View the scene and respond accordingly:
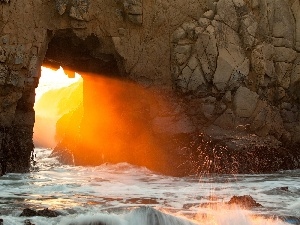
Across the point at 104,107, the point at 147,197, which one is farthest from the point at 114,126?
the point at 147,197

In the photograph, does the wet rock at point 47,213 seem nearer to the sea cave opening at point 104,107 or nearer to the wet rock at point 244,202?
the wet rock at point 244,202

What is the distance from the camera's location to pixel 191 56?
663 inches

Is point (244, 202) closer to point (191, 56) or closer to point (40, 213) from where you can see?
point (40, 213)

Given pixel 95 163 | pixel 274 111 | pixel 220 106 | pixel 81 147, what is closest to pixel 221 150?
pixel 220 106

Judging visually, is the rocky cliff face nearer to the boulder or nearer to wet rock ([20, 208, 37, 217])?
the boulder

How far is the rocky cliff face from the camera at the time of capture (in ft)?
53.2

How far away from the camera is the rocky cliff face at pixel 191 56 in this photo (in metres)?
16.2

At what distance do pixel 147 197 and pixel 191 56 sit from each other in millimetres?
7293

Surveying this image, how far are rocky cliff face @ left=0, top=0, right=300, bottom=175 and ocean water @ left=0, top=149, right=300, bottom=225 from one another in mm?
Answer: 2017

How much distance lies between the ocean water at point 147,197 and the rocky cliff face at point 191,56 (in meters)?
2.02

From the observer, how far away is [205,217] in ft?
27.8

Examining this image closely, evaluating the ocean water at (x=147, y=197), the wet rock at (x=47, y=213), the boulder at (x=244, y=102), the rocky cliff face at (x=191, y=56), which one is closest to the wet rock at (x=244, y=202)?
the ocean water at (x=147, y=197)

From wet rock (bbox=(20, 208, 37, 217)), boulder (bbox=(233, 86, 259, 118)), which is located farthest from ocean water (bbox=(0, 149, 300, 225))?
boulder (bbox=(233, 86, 259, 118))

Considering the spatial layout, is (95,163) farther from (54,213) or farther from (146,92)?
(54,213)
